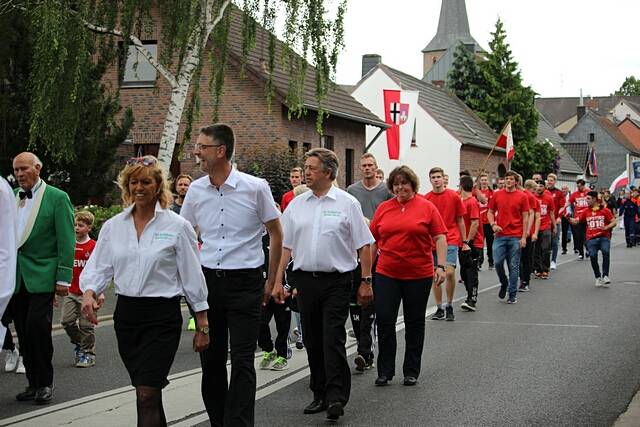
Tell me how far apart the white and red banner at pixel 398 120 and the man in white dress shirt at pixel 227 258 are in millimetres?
22167

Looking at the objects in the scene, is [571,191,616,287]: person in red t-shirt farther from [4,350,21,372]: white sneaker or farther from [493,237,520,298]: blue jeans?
[4,350,21,372]: white sneaker

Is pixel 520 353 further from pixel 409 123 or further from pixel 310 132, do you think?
pixel 310 132

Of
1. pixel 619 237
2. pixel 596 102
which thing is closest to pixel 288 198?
pixel 619 237

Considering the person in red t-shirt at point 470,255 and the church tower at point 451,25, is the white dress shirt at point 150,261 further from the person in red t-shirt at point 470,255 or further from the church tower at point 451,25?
the church tower at point 451,25

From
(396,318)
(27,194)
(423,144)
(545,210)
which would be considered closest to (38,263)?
(27,194)

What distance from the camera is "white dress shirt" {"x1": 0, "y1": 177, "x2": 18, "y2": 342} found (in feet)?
17.9

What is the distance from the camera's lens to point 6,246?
548 centimetres

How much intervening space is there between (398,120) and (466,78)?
140 ft

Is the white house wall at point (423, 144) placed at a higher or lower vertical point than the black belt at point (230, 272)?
higher

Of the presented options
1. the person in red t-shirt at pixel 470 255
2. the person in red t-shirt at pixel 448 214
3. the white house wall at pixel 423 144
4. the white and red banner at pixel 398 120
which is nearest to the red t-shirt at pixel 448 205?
the person in red t-shirt at pixel 448 214

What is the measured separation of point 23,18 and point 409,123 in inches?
524

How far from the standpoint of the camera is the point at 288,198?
11.8 m

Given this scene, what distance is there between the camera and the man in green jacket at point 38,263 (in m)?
7.70

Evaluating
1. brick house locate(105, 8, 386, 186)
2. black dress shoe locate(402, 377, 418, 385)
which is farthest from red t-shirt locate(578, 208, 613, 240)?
brick house locate(105, 8, 386, 186)
